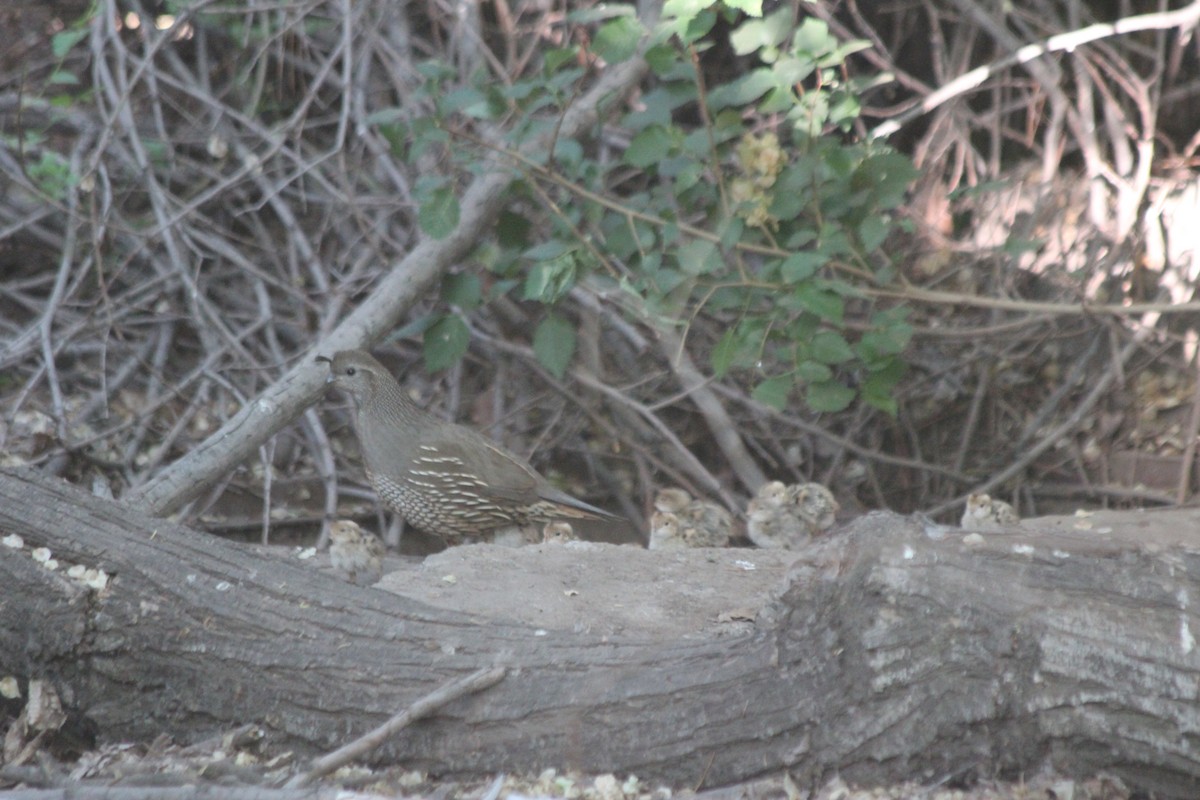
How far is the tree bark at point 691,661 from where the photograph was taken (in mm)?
2496

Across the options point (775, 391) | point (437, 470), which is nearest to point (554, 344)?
point (437, 470)

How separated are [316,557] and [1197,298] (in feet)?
13.3

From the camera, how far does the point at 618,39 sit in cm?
437

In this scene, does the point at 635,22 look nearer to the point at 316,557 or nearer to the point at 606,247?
the point at 606,247

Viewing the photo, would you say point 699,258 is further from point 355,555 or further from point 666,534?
point 355,555

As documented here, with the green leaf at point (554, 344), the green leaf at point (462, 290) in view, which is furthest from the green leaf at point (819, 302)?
the green leaf at point (462, 290)

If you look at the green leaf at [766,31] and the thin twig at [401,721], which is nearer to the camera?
the thin twig at [401,721]

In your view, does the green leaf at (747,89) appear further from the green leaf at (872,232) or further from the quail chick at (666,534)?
the quail chick at (666,534)

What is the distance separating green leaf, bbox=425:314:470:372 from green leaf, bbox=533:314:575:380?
345mm

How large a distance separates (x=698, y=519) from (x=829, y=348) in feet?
3.87

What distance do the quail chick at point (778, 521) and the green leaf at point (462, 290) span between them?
156 centimetres

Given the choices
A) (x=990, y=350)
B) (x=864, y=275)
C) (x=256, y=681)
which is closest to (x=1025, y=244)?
(x=864, y=275)

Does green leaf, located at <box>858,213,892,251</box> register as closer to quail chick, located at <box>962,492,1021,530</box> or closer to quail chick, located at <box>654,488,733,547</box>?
quail chick, located at <box>962,492,1021,530</box>

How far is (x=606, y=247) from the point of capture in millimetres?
5117
